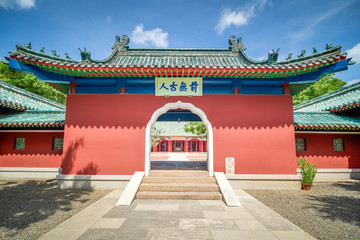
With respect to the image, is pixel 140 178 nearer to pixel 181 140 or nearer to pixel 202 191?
pixel 202 191

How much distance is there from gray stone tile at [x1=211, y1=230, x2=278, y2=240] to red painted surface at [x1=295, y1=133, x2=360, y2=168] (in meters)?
6.87

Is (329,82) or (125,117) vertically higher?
(329,82)

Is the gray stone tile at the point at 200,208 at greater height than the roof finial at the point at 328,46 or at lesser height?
lesser

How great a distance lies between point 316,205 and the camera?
496 centimetres

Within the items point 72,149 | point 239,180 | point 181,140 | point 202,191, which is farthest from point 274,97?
point 181,140

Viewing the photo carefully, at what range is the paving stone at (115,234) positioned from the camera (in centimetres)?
305

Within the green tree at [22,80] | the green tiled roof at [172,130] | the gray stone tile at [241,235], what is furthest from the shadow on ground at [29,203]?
the green tiled roof at [172,130]

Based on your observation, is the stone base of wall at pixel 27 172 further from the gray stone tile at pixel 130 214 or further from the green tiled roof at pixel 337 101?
the green tiled roof at pixel 337 101

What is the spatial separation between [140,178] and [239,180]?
3.49 meters

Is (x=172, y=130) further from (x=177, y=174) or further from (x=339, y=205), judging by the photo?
(x=339, y=205)

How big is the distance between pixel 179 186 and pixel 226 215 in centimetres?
188

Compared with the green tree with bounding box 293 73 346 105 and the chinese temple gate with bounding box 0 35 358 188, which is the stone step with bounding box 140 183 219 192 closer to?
the chinese temple gate with bounding box 0 35 358 188

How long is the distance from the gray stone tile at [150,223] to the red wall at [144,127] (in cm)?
266

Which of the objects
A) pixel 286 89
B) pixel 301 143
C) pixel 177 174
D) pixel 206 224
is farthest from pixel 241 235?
pixel 301 143
